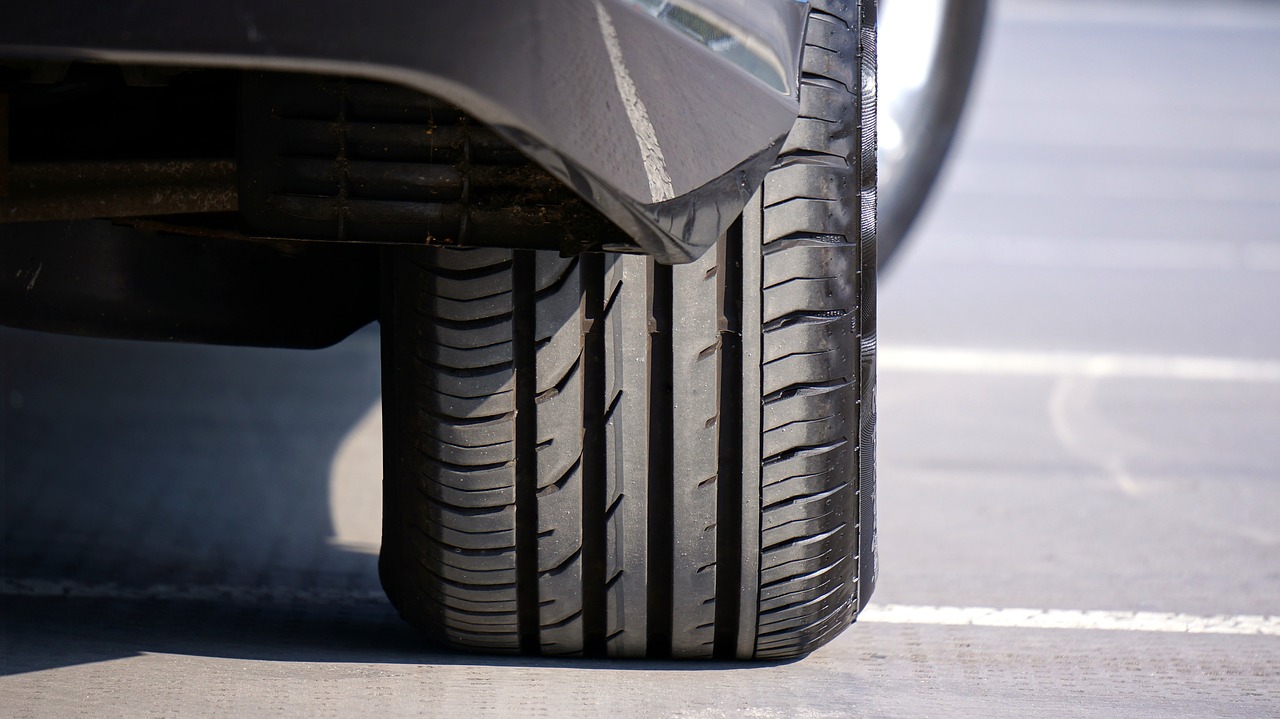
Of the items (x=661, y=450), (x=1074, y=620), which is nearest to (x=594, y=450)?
(x=661, y=450)

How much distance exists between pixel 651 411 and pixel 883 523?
1.05 m

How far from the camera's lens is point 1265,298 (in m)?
4.14

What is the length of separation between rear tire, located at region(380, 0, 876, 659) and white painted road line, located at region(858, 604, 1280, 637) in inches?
16.7

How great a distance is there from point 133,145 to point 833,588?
0.88 meters

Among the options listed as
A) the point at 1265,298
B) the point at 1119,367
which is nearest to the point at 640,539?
the point at 1119,367

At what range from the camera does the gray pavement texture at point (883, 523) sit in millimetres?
1298

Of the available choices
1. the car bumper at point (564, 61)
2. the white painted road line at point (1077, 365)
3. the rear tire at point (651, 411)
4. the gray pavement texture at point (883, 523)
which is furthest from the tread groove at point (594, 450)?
the white painted road line at point (1077, 365)

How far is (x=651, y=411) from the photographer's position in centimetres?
125

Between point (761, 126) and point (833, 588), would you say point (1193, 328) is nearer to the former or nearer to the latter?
point (833, 588)

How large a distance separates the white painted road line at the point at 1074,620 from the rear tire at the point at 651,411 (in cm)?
42

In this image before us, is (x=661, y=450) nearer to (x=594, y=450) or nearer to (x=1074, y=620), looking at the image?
(x=594, y=450)

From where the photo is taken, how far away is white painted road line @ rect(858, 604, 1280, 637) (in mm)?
→ 1645

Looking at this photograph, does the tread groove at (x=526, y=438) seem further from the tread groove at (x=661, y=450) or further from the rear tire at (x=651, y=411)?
the tread groove at (x=661, y=450)

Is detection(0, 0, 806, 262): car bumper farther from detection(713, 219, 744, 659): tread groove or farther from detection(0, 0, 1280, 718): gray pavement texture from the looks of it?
detection(0, 0, 1280, 718): gray pavement texture
